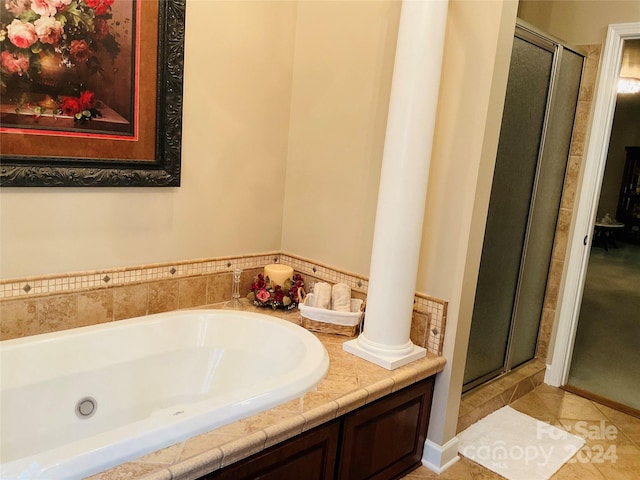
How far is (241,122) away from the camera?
250 cm

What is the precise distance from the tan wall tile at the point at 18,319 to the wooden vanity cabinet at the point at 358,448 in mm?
1092

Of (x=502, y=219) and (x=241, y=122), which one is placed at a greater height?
(x=241, y=122)

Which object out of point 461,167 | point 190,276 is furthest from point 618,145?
point 190,276

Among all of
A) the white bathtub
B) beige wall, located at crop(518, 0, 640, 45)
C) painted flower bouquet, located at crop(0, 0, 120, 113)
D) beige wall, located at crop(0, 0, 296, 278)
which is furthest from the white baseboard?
beige wall, located at crop(518, 0, 640, 45)

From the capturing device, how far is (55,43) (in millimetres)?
1841

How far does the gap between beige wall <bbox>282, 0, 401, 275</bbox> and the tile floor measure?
3.32 ft

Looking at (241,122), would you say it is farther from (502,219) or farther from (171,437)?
(171,437)

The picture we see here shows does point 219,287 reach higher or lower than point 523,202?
lower

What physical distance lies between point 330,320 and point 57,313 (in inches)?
45.4

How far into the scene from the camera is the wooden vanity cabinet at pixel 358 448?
1508 millimetres

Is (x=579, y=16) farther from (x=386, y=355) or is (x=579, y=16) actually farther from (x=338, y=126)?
(x=386, y=355)

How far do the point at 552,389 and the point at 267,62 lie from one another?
2.54 meters

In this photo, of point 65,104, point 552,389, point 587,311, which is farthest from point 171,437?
point 587,311

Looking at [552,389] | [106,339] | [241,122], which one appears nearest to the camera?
[106,339]
